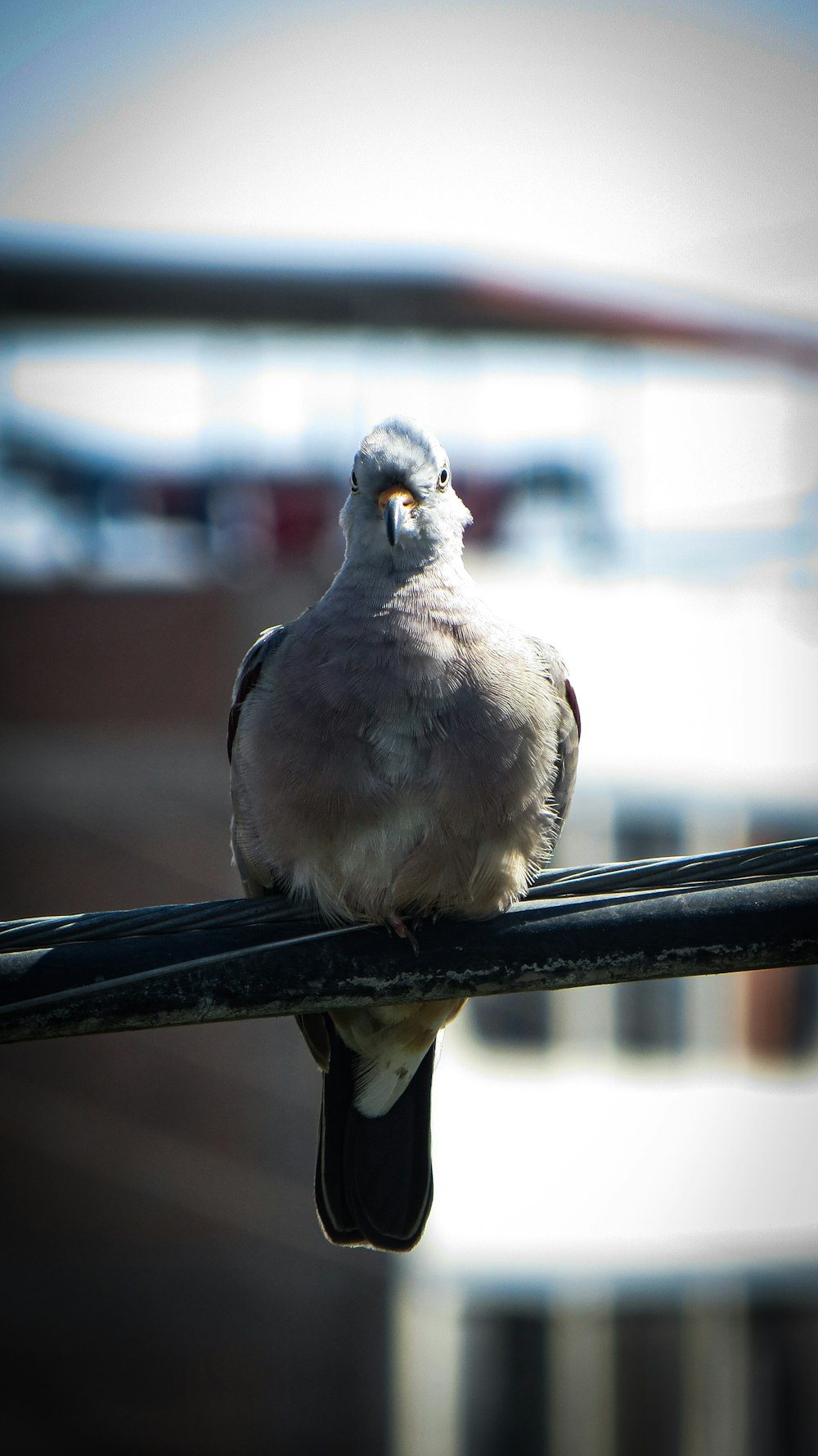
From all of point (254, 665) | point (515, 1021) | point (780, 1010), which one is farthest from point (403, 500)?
point (780, 1010)

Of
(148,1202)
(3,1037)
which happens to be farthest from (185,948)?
(148,1202)

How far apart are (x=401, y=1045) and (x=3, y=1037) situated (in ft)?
5.03

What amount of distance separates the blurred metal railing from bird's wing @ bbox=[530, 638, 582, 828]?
1.24 m

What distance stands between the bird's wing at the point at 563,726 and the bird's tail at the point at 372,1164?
88cm

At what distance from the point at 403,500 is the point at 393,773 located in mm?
1061

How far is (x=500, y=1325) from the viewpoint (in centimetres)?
1109

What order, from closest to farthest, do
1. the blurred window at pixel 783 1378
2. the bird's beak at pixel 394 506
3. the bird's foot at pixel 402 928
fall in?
the bird's foot at pixel 402 928 < the bird's beak at pixel 394 506 < the blurred window at pixel 783 1378

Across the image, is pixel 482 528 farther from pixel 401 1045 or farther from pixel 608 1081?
pixel 401 1045

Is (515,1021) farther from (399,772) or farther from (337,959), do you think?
(337,959)

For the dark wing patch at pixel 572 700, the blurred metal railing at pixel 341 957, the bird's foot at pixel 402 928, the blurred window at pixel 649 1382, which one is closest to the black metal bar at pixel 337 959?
the blurred metal railing at pixel 341 957

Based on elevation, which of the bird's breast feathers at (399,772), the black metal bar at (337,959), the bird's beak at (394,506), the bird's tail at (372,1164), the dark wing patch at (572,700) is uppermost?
the bird's beak at (394,506)

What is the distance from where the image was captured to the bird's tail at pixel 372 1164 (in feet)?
11.7

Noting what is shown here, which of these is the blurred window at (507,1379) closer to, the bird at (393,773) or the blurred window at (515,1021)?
the blurred window at (515,1021)

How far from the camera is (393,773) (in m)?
3.14
